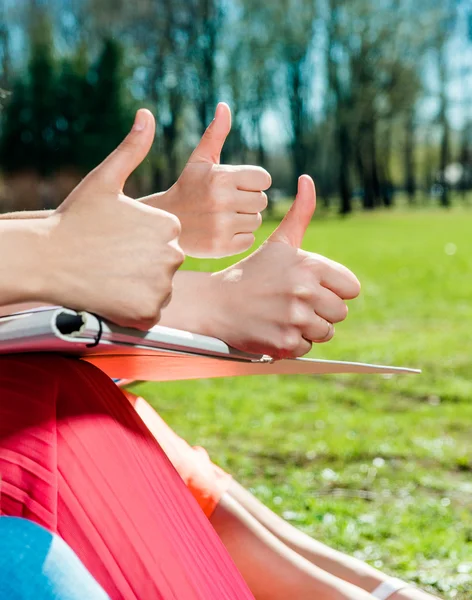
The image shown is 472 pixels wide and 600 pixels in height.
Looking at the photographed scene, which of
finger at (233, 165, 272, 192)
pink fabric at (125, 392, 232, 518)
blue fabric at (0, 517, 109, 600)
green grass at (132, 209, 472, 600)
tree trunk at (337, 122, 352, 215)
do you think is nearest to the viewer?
blue fabric at (0, 517, 109, 600)

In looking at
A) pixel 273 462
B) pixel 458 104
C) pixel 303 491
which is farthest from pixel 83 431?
pixel 458 104

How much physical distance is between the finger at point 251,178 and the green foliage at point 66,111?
56.1 ft

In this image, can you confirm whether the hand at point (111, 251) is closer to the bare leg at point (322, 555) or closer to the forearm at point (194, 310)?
the forearm at point (194, 310)

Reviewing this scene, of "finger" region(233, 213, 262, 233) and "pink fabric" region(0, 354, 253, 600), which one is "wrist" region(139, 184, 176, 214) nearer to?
"finger" region(233, 213, 262, 233)

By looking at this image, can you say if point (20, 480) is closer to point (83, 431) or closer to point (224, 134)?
point (83, 431)

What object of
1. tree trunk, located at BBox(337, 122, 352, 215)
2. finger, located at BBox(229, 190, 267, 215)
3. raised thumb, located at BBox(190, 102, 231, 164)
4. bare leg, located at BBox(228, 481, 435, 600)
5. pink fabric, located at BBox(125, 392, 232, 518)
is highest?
raised thumb, located at BBox(190, 102, 231, 164)

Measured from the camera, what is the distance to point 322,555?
4.34 ft

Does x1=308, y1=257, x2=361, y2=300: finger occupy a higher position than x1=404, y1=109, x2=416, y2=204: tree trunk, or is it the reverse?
x1=308, y1=257, x2=361, y2=300: finger

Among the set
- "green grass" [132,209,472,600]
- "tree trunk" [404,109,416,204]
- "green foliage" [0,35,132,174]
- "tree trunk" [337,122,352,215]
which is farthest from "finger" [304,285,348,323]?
"tree trunk" [404,109,416,204]

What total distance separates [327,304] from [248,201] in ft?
0.79

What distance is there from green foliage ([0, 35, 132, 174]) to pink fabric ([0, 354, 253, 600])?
57.1 feet

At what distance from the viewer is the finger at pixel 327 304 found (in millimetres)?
1028

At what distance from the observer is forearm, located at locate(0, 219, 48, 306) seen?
0.82m

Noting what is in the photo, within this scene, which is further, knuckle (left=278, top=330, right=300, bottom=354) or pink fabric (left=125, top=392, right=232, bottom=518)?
pink fabric (left=125, top=392, right=232, bottom=518)
